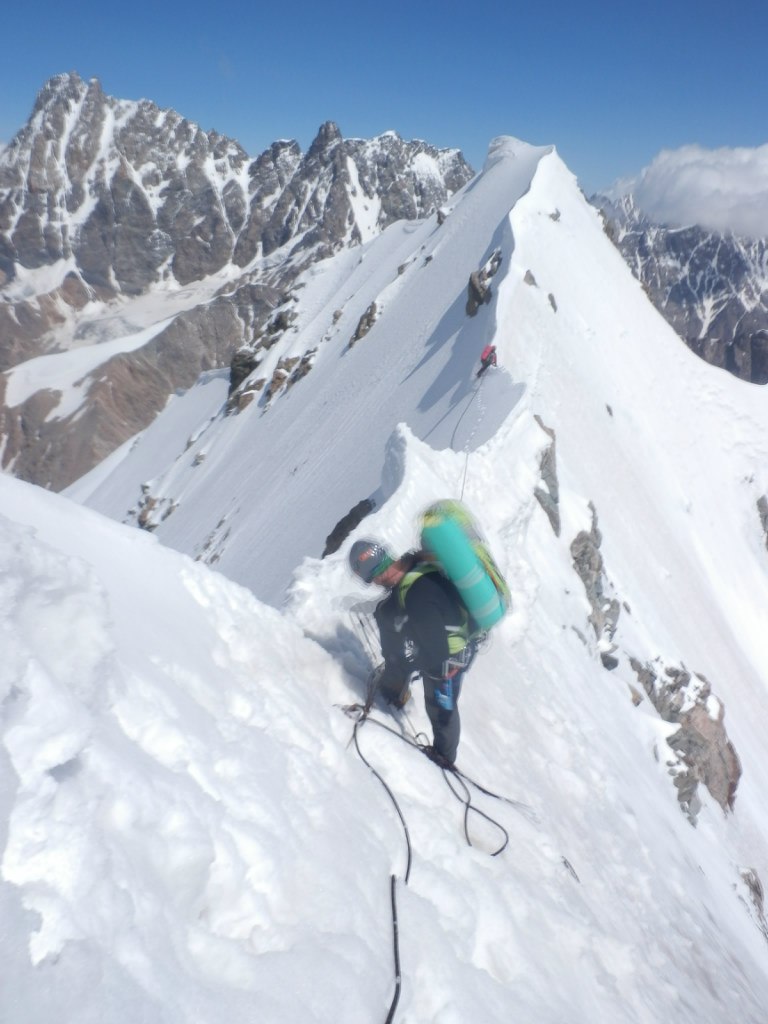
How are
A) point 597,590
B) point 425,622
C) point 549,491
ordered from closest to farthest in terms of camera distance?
point 425,622 < point 549,491 < point 597,590

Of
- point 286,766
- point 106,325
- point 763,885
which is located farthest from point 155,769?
point 106,325

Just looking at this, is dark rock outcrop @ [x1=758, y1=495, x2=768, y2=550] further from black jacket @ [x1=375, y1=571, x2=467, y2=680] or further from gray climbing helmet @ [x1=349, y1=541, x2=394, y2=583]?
gray climbing helmet @ [x1=349, y1=541, x2=394, y2=583]

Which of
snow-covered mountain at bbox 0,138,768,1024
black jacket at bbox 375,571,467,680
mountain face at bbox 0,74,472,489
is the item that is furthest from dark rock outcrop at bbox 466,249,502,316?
mountain face at bbox 0,74,472,489

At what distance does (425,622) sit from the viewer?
4977 millimetres

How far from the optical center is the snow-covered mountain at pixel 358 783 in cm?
258

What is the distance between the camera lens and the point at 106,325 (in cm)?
14875

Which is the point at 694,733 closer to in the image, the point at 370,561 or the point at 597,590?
the point at 597,590

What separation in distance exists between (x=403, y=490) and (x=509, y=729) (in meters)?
3.52

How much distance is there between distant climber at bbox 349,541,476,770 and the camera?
16.4 ft

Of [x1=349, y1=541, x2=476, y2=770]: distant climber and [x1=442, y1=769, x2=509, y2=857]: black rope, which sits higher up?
[x1=349, y1=541, x2=476, y2=770]: distant climber

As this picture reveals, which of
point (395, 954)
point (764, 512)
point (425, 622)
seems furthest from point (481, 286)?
point (395, 954)

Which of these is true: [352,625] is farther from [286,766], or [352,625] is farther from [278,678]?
[286,766]

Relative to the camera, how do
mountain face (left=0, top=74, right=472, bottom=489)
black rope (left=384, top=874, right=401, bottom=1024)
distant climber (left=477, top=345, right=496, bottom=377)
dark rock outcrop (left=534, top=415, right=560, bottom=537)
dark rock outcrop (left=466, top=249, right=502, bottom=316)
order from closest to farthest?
1. black rope (left=384, top=874, right=401, bottom=1024)
2. dark rock outcrop (left=534, top=415, right=560, bottom=537)
3. distant climber (left=477, top=345, right=496, bottom=377)
4. dark rock outcrop (left=466, top=249, right=502, bottom=316)
5. mountain face (left=0, top=74, right=472, bottom=489)

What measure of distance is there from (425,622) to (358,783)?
118 cm
